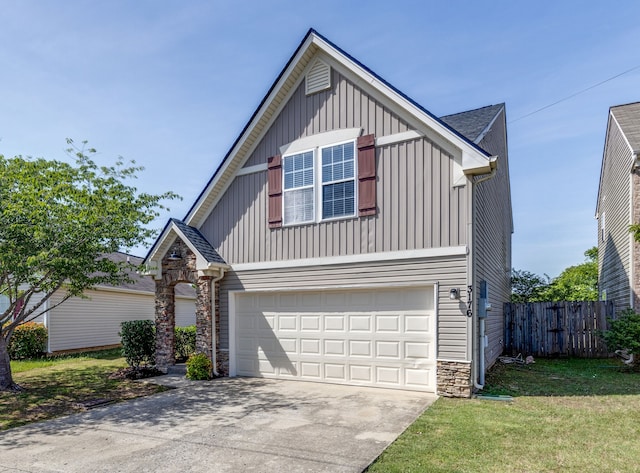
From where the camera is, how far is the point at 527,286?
2162cm

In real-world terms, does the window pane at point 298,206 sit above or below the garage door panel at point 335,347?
above

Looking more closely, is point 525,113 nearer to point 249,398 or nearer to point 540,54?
point 540,54

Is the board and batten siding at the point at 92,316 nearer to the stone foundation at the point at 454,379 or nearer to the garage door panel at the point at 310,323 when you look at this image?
the garage door panel at the point at 310,323

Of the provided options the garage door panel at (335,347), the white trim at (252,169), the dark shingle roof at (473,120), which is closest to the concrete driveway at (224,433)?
the garage door panel at (335,347)

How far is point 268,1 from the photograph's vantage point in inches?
364

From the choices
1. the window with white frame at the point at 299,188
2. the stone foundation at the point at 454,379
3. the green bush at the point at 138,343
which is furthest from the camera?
the green bush at the point at 138,343

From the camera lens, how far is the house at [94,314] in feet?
51.9

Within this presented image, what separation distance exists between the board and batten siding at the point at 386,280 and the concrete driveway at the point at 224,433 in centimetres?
124

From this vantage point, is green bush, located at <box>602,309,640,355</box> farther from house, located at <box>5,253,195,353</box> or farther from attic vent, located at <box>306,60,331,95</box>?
house, located at <box>5,253,195,353</box>

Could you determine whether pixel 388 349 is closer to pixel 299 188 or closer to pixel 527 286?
pixel 299 188

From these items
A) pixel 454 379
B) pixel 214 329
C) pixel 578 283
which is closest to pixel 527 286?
pixel 578 283

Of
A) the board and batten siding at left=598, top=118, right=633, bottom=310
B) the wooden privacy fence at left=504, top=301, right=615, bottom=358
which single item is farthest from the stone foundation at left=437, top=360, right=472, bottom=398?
the board and batten siding at left=598, top=118, right=633, bottom=310

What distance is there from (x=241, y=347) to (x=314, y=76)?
22.7ft

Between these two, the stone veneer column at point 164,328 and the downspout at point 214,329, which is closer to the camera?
the downspout at point 214,329
